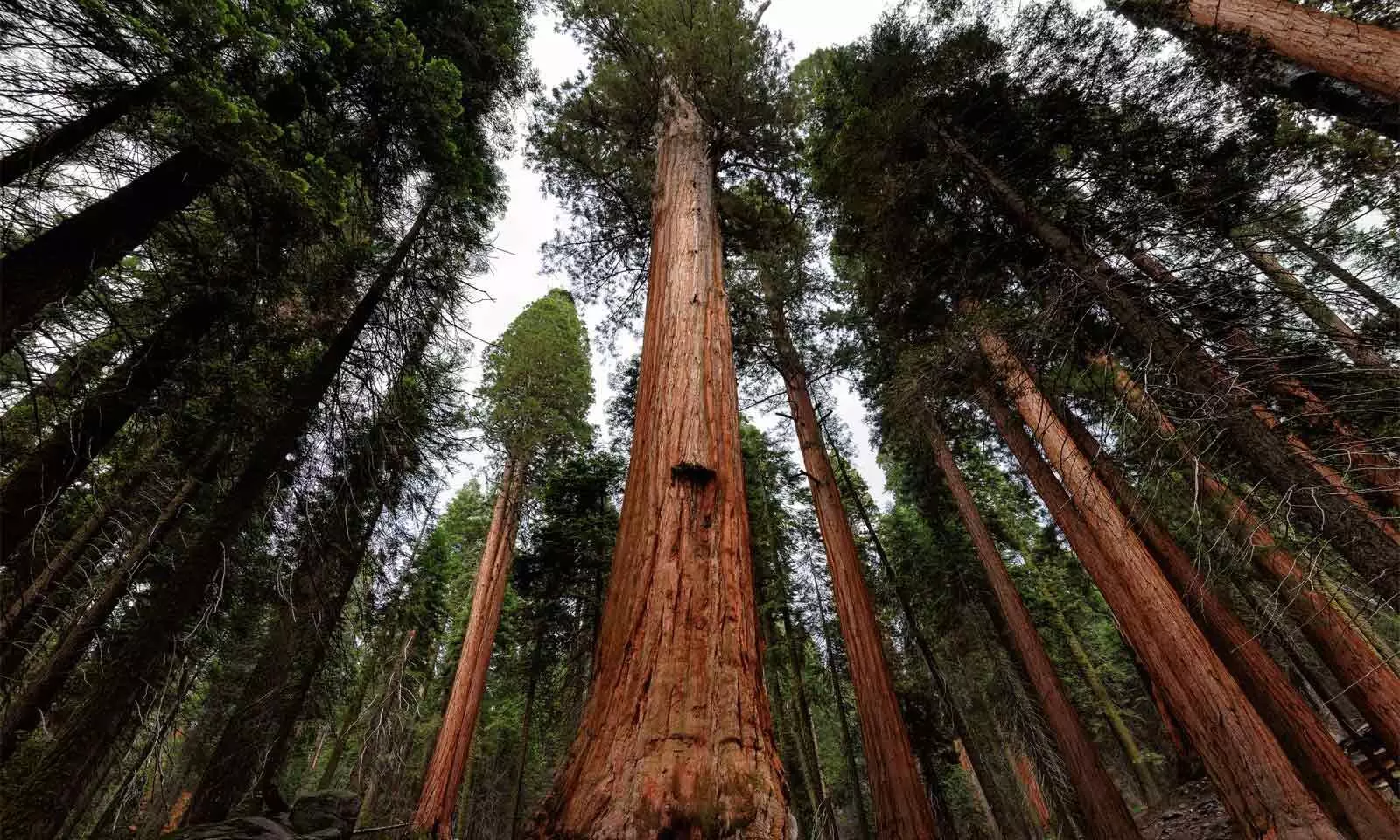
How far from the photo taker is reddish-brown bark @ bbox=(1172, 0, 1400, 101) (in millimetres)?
4102

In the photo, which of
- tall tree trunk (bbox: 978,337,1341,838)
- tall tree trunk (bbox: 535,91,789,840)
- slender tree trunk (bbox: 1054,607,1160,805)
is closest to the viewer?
tall tree trunk (bbox: 535,91,789,840)

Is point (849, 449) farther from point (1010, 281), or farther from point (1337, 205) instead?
point (1337, 205)

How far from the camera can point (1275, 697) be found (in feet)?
16.2

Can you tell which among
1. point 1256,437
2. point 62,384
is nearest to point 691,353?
point 1256,437

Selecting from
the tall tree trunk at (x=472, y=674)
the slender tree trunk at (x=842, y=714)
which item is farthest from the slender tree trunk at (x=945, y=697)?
the tall tree trunk at (x=472, y=674)

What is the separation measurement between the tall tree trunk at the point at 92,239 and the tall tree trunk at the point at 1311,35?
309 inches

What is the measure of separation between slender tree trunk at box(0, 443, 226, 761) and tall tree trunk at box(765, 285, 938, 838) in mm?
7085

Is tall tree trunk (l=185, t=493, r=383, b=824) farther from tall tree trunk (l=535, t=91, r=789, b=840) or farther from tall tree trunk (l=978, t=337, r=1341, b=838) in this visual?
tall tree trunk (l=978, t=337, r=1341, b=838)

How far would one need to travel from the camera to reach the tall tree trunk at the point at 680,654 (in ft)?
3.15

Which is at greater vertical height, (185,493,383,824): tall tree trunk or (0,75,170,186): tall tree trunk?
(0,75,170,186): tall tree trunk

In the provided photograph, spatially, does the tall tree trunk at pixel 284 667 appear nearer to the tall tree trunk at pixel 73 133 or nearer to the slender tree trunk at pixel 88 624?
the slender tree trunk at pixel 88 624

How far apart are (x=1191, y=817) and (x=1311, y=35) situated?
36.2ft

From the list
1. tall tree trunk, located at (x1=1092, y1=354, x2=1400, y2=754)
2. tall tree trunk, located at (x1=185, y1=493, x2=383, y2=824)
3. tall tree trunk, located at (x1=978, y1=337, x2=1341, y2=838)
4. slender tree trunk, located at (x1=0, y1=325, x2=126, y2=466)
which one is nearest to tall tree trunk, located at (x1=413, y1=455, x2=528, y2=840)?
tall tree trunk, located at (x1=185, y1=493, x2=383, y2=824)

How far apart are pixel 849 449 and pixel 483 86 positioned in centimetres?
945
